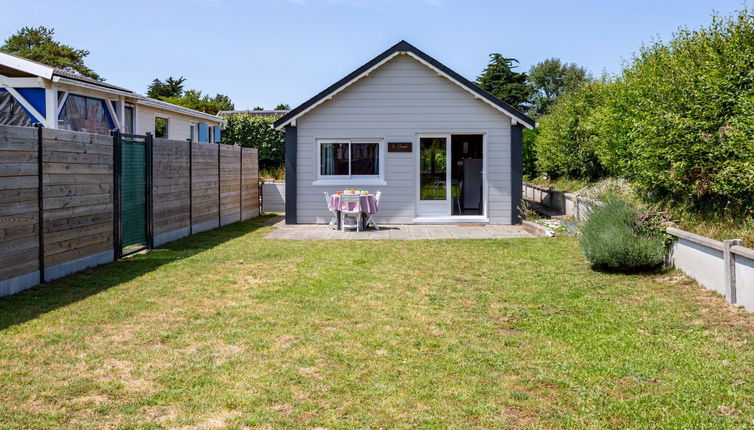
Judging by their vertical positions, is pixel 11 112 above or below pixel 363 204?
above

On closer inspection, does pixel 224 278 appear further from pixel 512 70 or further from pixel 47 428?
pixel 512 70

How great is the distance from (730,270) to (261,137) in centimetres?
2365

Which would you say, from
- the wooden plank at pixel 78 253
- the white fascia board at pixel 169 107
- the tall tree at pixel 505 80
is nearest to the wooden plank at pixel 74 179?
the wooden plank at pixel 78 253

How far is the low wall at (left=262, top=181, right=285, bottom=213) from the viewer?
20.1 metres

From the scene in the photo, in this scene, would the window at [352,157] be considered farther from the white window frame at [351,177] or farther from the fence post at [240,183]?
the fence post at [240,183]

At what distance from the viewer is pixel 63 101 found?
16219 millimetres

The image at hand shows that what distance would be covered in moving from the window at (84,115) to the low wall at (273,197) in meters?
4.99

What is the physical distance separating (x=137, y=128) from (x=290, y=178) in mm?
6845

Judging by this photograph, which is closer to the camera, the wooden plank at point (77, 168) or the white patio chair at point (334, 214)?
the wooden plank at point (77, 168)

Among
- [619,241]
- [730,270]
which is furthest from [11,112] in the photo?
[730,270]

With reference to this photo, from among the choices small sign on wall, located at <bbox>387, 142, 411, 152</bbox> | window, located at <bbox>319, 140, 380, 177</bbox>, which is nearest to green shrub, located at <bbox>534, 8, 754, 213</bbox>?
small sign on wall, located at <bbox>387, 142, 411, 152</bbox>

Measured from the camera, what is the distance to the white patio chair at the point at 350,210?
48.1 ft

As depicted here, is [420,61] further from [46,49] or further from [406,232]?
[46,49]

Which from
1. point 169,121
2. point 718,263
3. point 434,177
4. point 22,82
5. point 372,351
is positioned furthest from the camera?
point 169,121
